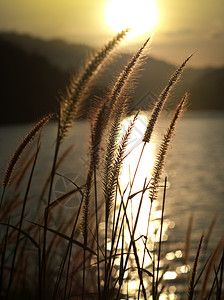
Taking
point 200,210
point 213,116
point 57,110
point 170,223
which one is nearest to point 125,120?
point 57,110

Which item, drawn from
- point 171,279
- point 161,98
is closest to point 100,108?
point 161,98

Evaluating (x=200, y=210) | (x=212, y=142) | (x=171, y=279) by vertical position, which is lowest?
(x=171, y=279)

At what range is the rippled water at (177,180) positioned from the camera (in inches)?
71.0

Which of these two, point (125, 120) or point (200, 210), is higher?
point (200, 210)

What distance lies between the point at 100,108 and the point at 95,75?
34 centimetres

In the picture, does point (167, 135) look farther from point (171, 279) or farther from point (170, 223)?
point (170, 223)

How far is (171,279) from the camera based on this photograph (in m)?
11.1

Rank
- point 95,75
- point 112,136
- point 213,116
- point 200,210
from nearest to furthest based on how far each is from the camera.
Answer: point 95,75
point 112,136
point 200,210
point 213,116

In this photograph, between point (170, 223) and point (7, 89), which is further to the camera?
point (7, 89)

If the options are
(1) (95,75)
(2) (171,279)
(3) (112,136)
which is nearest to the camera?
(1) (95,75)

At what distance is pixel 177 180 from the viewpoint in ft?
107

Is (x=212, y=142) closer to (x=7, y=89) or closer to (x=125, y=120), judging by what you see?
(x=7, y=89)

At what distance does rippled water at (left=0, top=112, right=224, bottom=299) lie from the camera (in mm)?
1803

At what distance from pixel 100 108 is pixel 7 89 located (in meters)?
55.8
